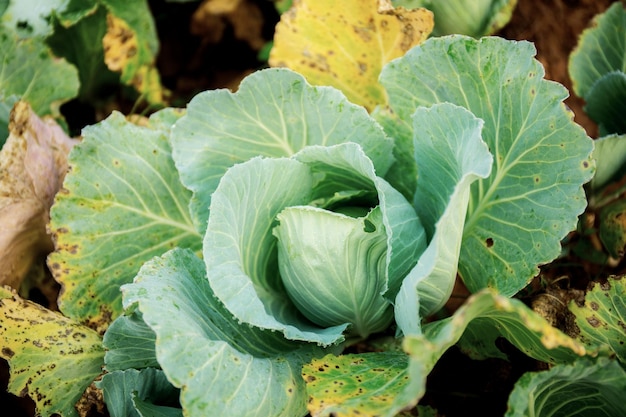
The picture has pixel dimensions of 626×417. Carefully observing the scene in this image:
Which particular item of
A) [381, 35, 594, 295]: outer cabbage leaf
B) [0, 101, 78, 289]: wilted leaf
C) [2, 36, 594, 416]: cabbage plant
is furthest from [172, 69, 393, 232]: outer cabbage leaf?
[0, 101, 78, 289]: wilted leaf

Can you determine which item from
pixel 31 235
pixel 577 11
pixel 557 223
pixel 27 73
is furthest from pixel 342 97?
pixel 577 11

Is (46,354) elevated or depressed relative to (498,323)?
depressed

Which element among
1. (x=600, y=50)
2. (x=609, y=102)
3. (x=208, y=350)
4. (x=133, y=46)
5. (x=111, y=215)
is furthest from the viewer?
(x=133, y=46)

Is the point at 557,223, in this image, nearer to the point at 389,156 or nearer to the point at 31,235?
the point at 389,156

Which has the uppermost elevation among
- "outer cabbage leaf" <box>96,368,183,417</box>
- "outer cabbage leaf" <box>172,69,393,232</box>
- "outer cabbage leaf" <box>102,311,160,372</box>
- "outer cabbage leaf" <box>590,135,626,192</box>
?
"outer cabbage leaf" <box>172,69,393,232</box>

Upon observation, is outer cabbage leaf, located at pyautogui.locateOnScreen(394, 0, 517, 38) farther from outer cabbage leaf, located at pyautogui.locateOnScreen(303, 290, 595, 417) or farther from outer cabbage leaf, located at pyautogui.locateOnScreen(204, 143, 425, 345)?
outer cabbage leaf, located at pyautogui.locateOnScreen(303, 290, 595, 417)

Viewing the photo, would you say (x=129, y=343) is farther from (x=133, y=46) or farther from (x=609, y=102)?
(x=609, y=102)

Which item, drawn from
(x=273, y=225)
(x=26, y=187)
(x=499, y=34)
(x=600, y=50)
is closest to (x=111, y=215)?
(x=26, y=187)
